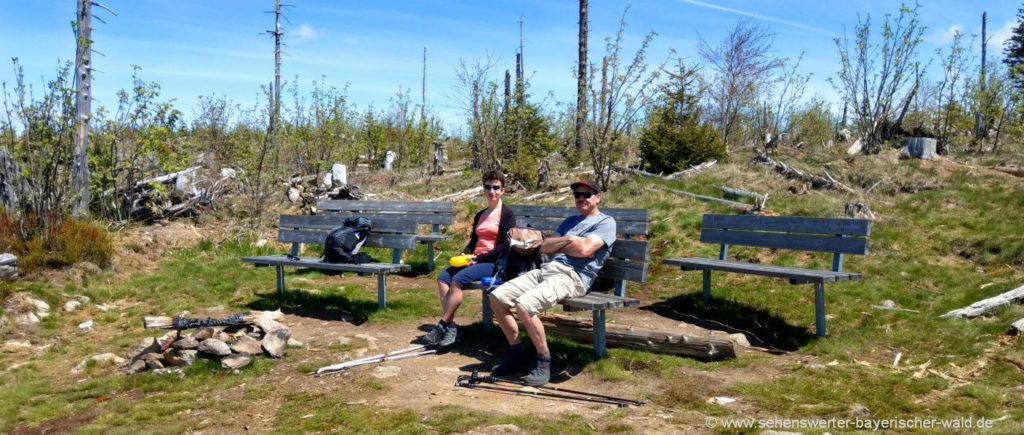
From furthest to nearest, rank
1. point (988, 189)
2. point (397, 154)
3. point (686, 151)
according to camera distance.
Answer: point (397, 154) → point (686, 151) → point (988, 189)

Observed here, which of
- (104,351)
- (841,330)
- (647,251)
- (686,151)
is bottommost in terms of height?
(104,351)

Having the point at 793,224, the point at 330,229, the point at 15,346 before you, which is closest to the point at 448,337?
the point at 330,229

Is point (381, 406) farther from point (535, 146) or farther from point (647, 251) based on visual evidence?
point (535, 146)

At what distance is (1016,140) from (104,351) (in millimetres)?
17966

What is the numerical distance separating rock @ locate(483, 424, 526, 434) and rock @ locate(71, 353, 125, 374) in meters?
3.64

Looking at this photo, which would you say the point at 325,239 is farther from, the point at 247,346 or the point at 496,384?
the point at 496,384

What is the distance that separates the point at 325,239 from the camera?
28.0ft

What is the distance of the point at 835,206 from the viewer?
1057 centimetres

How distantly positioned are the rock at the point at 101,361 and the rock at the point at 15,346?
3.57 ft

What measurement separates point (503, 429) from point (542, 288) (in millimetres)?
1418

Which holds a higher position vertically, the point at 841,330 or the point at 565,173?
the point at 565,173

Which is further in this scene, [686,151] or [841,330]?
[686,151]

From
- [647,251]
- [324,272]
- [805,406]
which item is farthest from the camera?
[324,272]

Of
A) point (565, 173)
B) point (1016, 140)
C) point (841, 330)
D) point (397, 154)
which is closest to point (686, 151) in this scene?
point (565, 173)
